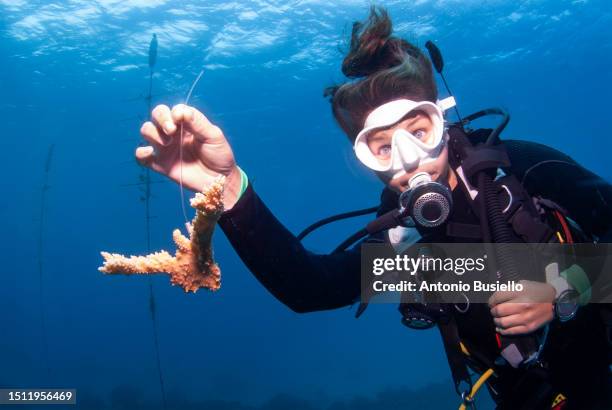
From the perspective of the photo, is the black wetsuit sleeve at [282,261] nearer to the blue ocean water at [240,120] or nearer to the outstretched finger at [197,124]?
the outstretched finger at [197,124]

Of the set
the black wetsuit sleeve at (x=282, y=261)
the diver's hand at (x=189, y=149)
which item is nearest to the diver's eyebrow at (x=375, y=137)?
the black wetsuit sleeve at (x=282, y=261)

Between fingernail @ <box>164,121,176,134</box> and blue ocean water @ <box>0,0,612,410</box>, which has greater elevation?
blue ocean water @ <box>0,0,612,410</box>

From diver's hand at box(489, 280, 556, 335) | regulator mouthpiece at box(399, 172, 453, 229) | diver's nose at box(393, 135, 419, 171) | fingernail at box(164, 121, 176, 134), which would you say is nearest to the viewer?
fingernail at box(164, 121, 176, 134)

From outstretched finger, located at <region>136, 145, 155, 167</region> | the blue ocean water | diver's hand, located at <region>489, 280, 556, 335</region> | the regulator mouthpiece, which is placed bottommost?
diver's hand, located at <region>489, 280, 556, 335</region>

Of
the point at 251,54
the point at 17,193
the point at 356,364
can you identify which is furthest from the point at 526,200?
the point at 17,193

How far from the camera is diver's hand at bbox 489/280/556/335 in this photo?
2.28 meters

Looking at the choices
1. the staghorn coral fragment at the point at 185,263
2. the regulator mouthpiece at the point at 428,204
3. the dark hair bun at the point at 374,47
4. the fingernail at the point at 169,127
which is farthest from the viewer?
the dark hair bun at the point at 374,47

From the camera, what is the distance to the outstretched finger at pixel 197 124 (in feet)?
6.10

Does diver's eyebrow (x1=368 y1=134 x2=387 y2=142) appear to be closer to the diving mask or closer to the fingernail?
the diving mask

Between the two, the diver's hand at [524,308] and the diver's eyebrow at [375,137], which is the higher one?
the diver's eyebrow at [375,137]

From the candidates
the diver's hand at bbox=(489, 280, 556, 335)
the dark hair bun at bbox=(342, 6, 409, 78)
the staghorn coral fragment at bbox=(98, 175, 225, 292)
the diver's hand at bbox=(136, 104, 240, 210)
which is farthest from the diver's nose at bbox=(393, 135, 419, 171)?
the staghorn coral fragment at bbox=(98, 175, 225, 292)

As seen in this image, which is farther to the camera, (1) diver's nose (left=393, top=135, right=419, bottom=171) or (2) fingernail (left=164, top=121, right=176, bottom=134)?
(1) diver's nose (left=393, top=135, right=419, bottom=171)

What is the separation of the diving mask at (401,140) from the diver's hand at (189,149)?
1.15 m

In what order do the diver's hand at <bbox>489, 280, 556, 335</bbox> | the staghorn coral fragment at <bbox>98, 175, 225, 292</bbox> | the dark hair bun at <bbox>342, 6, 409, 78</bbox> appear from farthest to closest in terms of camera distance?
the dark hair bun at <bbox>342, 6, 409, 78</bbox> → the diver's hand at <bbox>489, 280, 556, 335</bbox> → the staghorn coral fragment at <bbox>98, 175, 225, 292</bbox>
